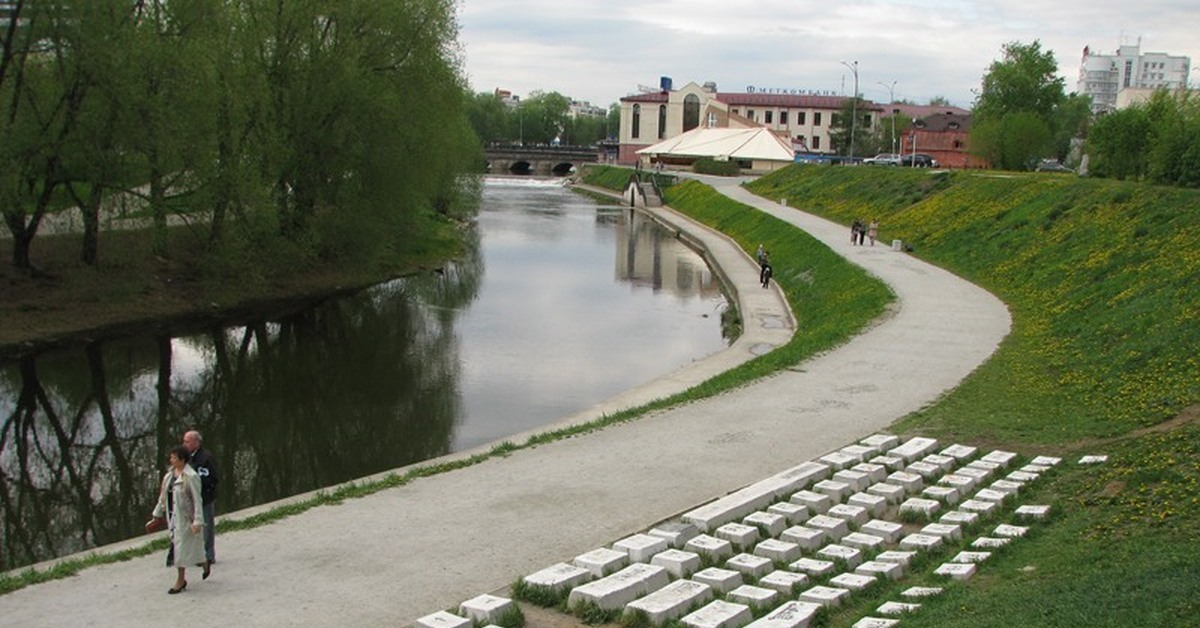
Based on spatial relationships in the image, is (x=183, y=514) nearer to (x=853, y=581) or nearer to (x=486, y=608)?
(x=486, y=608)

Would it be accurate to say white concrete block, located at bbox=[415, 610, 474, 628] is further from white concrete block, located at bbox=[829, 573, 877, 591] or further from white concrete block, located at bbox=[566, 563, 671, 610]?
white concrete block, located at bbox=[829, 573, 877, 591]

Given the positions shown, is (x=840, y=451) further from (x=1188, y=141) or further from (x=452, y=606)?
(x=1188, y=141)

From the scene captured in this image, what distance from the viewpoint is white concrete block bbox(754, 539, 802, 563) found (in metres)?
11.1

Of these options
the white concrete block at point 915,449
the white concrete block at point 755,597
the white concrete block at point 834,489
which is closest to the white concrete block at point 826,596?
the white concrete block at point 755,597

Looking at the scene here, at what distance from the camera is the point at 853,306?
30.0 meters

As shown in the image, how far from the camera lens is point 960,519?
480 inches

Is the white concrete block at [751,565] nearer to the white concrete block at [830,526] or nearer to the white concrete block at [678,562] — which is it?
the white concrete block at [678,562]

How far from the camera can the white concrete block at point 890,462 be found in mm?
14422

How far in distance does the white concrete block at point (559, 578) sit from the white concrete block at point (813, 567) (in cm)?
207

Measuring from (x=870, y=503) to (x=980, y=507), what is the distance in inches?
49.7

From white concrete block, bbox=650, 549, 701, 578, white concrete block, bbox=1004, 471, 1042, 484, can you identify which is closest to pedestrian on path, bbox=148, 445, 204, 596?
white concrete block, bbox=650, 549, 701, 578

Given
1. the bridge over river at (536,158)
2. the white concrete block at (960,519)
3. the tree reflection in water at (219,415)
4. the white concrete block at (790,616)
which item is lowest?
the tree reflection in water at (219,415)

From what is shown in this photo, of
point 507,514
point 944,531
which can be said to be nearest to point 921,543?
point 944,531

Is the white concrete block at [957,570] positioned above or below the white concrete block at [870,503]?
above
